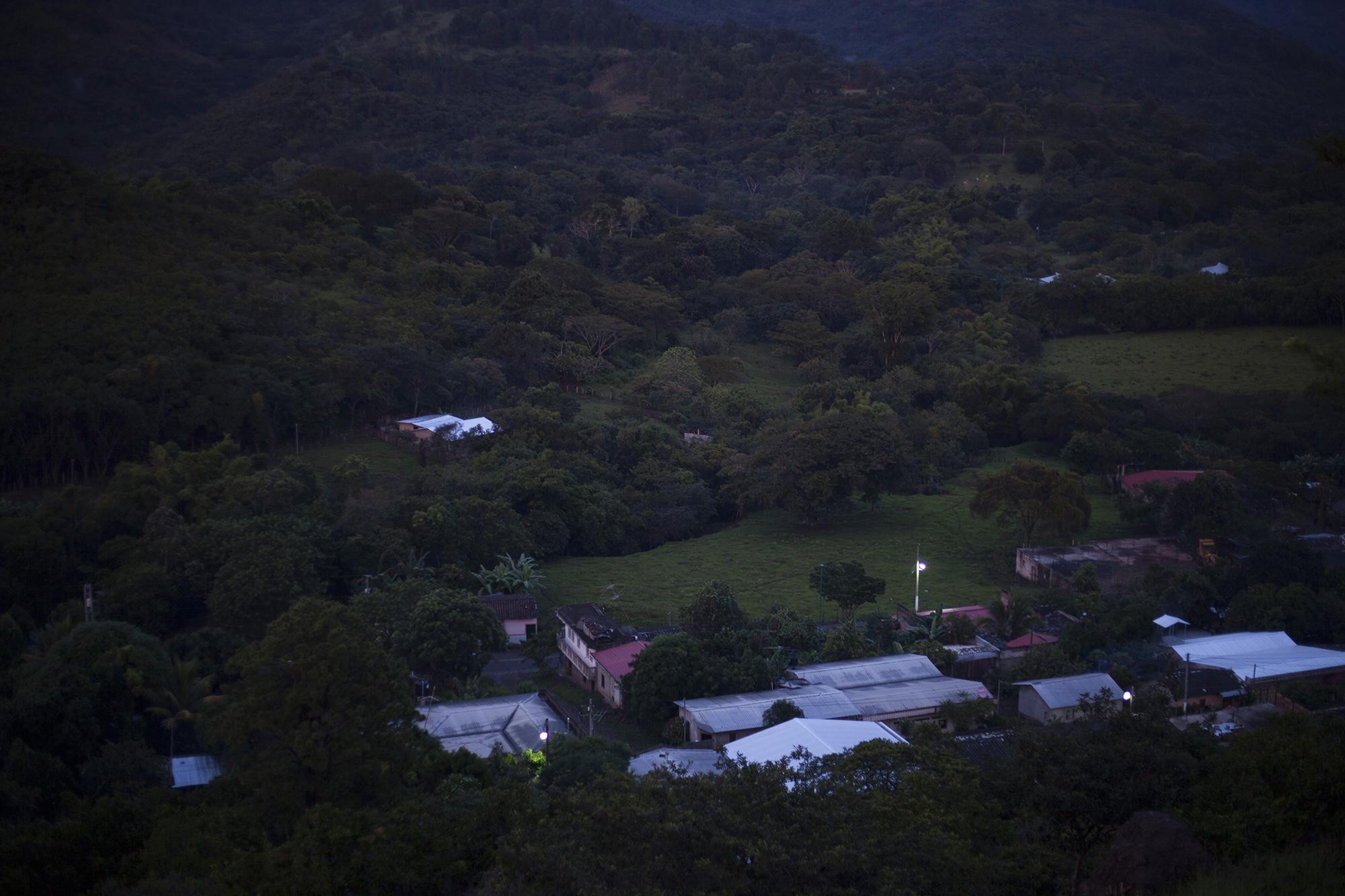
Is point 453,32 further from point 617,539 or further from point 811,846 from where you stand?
point 811,846

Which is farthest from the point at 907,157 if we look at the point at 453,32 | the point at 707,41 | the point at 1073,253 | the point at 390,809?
the point at 390,809

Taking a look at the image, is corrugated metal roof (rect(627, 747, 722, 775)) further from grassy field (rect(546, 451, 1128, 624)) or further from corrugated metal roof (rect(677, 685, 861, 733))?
grassy field (rect(546, 451, 1128, 624))

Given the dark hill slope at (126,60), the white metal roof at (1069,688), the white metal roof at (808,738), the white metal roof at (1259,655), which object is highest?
the dark hill slope at (126,60)

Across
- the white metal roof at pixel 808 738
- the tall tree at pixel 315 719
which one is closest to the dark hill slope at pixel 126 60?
the tall tree at pixel 315 719

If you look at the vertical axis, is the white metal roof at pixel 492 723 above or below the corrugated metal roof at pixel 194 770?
below

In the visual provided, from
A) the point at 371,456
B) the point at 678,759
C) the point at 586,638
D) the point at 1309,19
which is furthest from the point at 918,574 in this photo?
the point at 1309,19

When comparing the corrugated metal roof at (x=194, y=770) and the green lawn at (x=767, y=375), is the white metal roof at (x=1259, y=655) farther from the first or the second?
the green lawn at (x=767, y=375)

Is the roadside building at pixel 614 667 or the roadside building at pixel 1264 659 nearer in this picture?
the roadside building at pixel 1264 659
